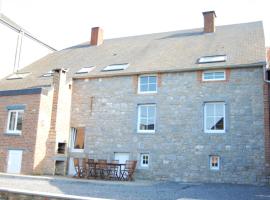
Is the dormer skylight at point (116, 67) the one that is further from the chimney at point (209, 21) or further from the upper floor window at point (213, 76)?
the chimney at point (209, 21)

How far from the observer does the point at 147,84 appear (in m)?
19.4

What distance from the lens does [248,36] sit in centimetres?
2047

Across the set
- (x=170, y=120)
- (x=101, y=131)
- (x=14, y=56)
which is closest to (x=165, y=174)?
(x=170, y=120)

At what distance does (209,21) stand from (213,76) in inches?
257

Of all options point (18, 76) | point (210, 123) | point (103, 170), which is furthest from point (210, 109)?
point (18, 76)

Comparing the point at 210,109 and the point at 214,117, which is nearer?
the point at 214,117

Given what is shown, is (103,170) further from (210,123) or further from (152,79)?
(210,123)

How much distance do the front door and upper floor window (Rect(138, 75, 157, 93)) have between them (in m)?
7.43

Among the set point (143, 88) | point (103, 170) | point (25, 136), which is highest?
point (143, 88)

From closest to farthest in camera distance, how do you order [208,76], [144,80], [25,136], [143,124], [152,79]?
1. [208,76]
2. [25,136]
3. [143,124]
4. [152,79]
5. [144,80]

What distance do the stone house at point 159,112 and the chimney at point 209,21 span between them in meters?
0.09

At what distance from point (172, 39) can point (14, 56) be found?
12.3 m

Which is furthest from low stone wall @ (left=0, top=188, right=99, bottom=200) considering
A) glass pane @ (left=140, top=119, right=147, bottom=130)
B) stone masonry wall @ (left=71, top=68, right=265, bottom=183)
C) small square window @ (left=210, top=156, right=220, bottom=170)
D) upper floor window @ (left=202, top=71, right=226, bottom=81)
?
upper floor window @ (left=202, top=71, right=226, bottom=81)

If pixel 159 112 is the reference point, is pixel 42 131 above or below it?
below
